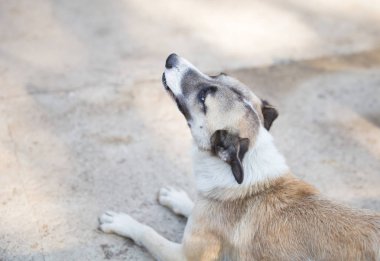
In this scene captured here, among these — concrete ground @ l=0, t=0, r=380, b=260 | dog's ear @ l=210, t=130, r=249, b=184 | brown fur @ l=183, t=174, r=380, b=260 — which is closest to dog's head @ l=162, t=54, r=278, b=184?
dog's ear @ l=210, t=130, r=249, b=184

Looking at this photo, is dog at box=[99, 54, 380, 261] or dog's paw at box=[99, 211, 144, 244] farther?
dog's paw at box=[99, 211, 144, 244]

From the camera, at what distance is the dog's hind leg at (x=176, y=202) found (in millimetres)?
5086

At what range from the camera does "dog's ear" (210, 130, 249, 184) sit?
411cm

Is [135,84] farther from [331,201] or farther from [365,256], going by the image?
[365,256]

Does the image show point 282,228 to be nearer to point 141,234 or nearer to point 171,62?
point 141,234

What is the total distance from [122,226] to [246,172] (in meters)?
1.17

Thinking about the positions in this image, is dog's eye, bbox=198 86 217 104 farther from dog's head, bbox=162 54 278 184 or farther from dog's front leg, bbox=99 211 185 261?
dog's front leg, bbox=99 211 185 261

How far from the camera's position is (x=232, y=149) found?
4195 millimetres

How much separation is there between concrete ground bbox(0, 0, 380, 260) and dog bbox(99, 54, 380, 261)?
0.63 m

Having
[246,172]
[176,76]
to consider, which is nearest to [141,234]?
[246,172]

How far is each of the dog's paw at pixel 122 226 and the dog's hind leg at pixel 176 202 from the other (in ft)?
1.26

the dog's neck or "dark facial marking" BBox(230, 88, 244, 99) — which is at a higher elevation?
"dark facial marking" BBox(230, 88, 244, 99)

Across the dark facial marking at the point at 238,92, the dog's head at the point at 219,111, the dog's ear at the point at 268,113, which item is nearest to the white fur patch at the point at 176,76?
the dog's head at the point at 219,111

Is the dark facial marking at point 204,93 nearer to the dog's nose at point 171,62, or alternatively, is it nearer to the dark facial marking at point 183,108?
the dark facial marking at point 183,108
